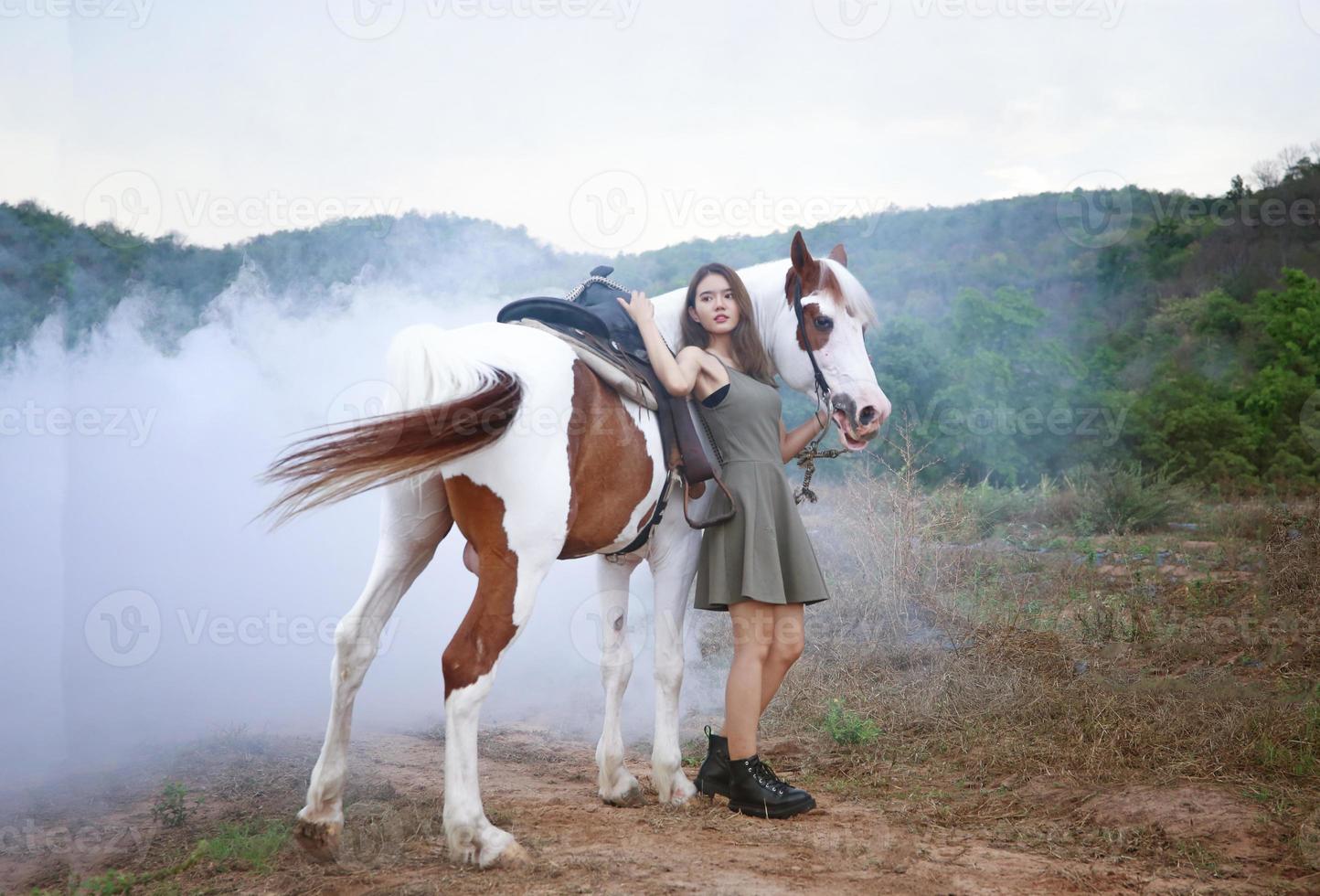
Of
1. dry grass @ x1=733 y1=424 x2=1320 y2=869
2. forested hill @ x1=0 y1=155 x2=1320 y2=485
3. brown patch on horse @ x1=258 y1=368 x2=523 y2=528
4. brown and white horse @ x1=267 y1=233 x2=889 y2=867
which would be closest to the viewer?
brown patch on horse @ x1=258 y1=368 x2=523 y2=528

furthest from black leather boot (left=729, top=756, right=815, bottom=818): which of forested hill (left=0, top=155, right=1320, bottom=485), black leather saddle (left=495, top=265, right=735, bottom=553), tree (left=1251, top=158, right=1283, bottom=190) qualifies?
tree (left=1251, top=158, right=1283, bottom=190)

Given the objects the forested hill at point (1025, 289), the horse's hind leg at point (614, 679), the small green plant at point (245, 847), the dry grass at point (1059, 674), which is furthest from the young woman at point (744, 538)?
A: the forested hill at point (1025, 289)

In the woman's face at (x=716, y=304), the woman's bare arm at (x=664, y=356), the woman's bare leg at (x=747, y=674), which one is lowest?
the woman's bare leg at (x=747, y=674)

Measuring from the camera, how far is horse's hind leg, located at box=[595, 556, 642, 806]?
13.1 feet

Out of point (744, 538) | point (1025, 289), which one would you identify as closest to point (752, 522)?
point (744, 538)

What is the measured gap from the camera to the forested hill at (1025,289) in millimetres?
10266

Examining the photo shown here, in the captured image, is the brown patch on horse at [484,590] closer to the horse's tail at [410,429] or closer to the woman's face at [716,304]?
the horse's tail at [410,429]

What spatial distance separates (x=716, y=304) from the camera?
156 inches

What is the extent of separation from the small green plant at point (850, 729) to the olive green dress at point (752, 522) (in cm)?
138

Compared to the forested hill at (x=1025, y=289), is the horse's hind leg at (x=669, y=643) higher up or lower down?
lower down

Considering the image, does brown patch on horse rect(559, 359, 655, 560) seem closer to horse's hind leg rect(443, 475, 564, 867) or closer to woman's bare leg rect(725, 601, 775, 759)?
horse's hind leg rect(443, 475, 564, 867)

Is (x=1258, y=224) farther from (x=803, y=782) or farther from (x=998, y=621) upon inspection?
(x=803, y=782)

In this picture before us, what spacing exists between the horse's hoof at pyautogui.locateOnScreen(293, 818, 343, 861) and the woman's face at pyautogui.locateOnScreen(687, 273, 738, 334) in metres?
2.36

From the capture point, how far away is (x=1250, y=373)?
1803cm
